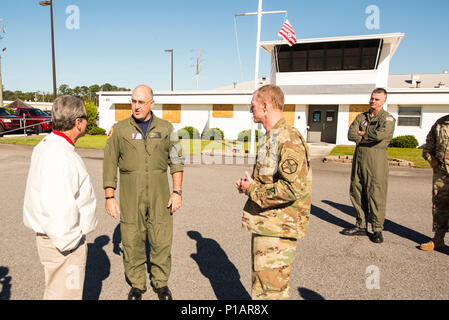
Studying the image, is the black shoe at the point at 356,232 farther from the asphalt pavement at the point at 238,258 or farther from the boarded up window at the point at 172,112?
the boarded up window at the point at 172,112

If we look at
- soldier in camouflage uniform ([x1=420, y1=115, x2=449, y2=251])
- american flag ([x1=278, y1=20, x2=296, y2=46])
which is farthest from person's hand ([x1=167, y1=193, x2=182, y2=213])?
american flag ([x1=278, y1=20, x2=296, y2=46])

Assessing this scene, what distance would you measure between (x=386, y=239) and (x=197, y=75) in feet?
163

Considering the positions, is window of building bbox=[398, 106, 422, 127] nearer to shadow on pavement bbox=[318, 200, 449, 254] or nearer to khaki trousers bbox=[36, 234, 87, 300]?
shadow on pavement bbox=[318, 200, 449, 254]

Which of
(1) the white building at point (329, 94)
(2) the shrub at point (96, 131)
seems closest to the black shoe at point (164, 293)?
(1) the white building at point (329, 94)

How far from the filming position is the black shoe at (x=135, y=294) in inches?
122

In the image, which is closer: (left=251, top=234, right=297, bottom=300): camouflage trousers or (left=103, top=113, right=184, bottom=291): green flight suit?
(left=251, top=234, right=297, bottom=300): camouflage trousers

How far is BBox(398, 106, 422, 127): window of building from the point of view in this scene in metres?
21.0

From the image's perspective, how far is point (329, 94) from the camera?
2209 cm

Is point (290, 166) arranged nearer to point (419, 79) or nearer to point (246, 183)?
point (246, 183)

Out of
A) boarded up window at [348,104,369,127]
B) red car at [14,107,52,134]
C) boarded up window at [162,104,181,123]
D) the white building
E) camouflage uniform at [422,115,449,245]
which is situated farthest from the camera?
boarded up window at [162,104,181,123]

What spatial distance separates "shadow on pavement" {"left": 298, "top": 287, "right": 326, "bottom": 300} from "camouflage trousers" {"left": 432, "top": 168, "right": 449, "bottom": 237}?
2.45m

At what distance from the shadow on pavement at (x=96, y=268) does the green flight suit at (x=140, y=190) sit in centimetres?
45
